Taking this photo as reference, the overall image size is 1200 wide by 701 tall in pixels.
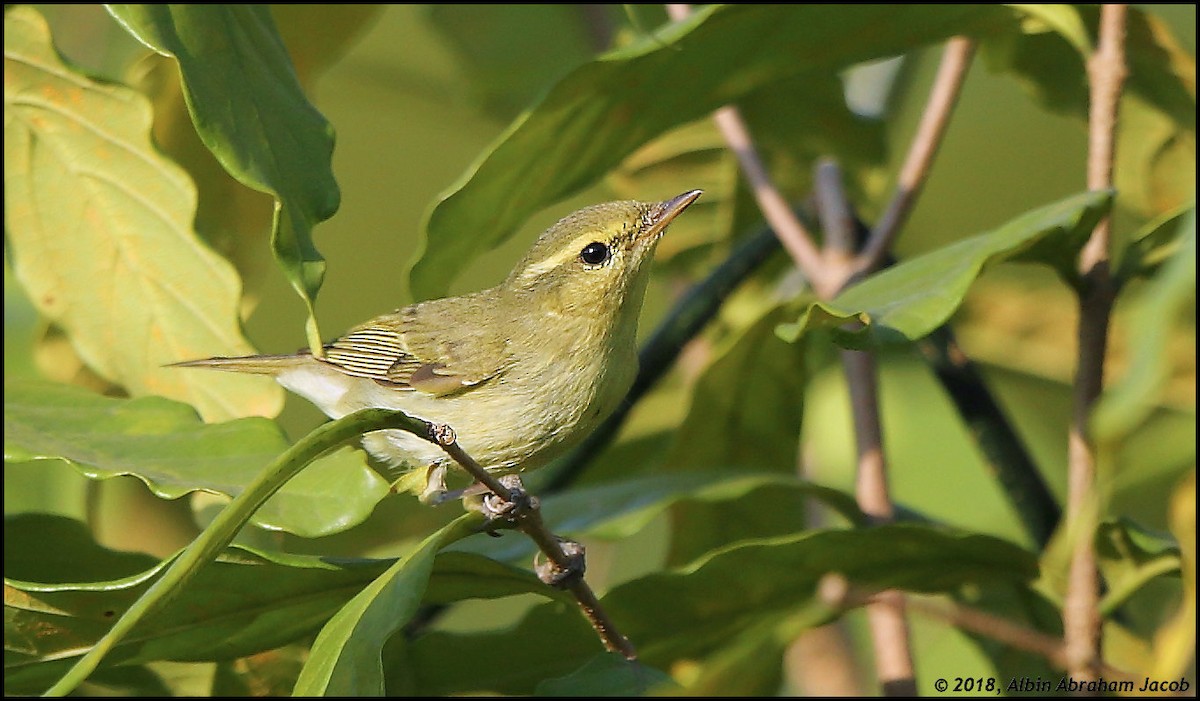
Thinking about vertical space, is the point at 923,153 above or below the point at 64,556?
above

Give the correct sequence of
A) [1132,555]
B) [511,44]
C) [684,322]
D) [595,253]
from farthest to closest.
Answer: [511,44] < [684,322] < [595,253] < [1132,555]

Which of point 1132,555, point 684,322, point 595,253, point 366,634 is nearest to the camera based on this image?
point 366,634

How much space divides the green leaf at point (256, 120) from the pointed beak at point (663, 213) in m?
0.78

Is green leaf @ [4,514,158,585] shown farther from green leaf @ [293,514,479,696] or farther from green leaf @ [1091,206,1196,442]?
green leaf @ [1091,206,1196,442]

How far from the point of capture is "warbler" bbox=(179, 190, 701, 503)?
7.63ft

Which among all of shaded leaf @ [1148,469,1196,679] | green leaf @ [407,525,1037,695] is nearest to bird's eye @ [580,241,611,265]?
green leaf @ [407,525,1037,695]

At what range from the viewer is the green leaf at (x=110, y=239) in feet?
6.73

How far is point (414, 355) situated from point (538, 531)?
103 centimetres

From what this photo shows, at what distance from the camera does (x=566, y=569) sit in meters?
1.71

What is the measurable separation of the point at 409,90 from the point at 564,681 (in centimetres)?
270

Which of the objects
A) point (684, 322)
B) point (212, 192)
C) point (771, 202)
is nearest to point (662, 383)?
point (684, 322)

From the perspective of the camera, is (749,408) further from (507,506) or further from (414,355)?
(507,506)

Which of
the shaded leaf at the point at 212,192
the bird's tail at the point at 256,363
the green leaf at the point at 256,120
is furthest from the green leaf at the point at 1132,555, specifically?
the shaded leaf at the point at 212,192

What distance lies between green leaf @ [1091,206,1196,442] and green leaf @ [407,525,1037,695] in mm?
1005
